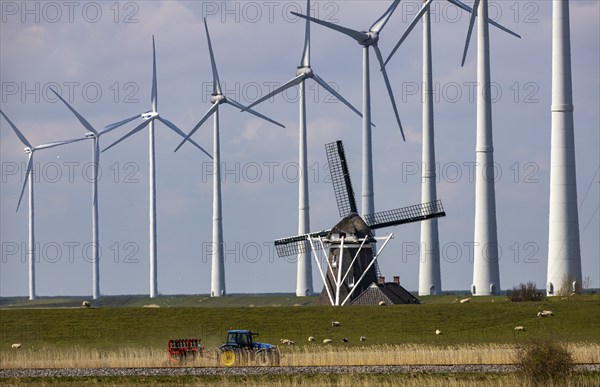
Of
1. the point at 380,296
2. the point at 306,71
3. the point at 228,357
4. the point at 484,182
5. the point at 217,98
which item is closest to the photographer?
the point at 228,357

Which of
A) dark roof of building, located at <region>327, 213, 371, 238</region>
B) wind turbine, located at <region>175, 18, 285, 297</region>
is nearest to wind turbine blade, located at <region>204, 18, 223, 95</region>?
wind turbine, located at <region>175, 18, 285, 297</region>

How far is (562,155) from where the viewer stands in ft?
375

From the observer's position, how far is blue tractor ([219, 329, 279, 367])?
73.9 metres

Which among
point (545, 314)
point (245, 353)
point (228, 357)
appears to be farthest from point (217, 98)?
point (228, 357)

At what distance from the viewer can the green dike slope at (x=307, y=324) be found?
9450 centimetres

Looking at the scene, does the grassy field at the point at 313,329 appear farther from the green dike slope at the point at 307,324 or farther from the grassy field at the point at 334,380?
the grassy field at the point at 334,380

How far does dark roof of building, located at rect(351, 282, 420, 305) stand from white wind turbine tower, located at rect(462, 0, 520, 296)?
12730 millimetres

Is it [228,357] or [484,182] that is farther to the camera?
[484,182]

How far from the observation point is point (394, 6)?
140250 millimetres

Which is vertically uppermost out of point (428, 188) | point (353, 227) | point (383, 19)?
point (383, 19)

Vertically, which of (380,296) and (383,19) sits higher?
(383,19)

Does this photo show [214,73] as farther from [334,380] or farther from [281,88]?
[334,380]

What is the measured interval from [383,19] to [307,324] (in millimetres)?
49071

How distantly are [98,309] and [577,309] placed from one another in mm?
34565
